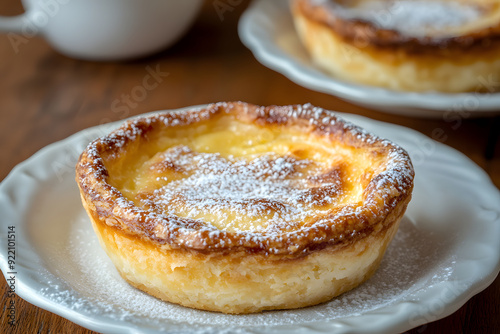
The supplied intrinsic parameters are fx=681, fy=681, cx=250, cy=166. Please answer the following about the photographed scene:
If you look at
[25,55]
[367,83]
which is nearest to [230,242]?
[367,83]

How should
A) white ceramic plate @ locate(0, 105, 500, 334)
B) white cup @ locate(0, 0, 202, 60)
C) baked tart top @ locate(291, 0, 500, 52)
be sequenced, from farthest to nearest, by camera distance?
1. white cup @ locate(0, 0, 202, 60)
2. baked tart top @ locate(291, 0, 500, 52)
3. white ceramic plate @ locate(0, 105, 500, 334)

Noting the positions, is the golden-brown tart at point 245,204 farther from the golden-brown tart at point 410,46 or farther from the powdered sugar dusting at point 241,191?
the golden-brown tart at point 410,46

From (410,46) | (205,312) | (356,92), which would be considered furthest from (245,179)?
(410,46)

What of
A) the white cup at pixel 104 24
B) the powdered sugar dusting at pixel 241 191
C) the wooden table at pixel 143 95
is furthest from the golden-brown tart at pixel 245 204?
the white cup at pixel 104 24

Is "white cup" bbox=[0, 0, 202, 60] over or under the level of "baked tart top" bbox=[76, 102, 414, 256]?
under

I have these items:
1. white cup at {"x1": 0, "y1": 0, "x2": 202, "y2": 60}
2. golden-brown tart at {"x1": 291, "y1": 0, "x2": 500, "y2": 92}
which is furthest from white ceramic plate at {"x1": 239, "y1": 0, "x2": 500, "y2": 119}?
white cup at {"x1": 0, "y1": 0, "x2": 202, "y2": 60}

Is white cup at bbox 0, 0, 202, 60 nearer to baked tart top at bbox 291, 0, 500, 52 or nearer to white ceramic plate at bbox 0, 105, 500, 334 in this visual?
baked tart top at bbox 291, 0, 500, 52
